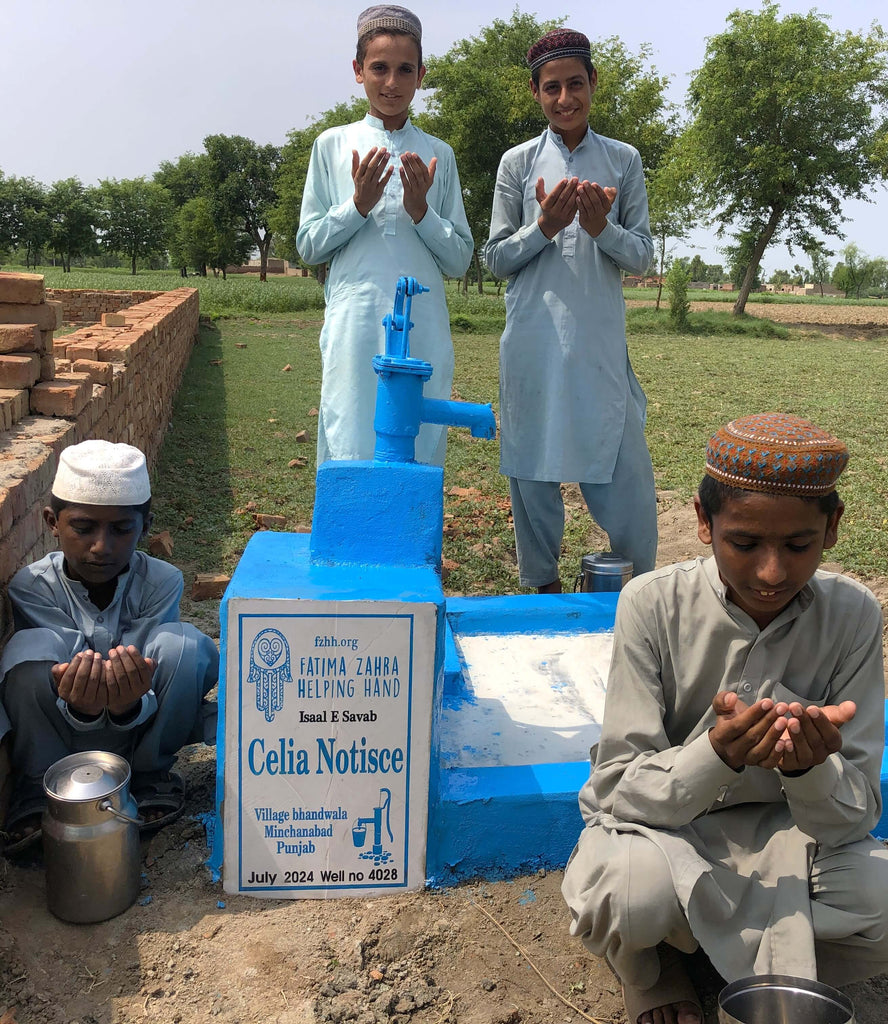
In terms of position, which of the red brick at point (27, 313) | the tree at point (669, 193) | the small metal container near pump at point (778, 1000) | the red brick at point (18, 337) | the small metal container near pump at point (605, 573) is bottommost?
the small metal container near pump at point (778, 1000)

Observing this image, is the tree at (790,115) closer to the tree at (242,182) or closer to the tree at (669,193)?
the tree at (669,193)

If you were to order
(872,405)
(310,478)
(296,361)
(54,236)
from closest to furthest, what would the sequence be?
(310,478) < (872,405) < (296,361) < (54,236)

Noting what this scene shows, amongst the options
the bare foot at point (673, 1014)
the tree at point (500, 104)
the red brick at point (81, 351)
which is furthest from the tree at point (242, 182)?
the bare foot at point (673, 1014)

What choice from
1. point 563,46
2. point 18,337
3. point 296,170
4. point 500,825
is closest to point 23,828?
point 500,825

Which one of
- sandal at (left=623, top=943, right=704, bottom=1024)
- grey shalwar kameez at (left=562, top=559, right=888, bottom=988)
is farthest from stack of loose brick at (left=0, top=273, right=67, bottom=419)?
sandal at (left=623, top=943, right=704, bottom=1024)

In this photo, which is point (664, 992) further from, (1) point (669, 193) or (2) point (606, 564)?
(1) point (669, 193)

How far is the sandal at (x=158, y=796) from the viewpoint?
7.81 ft

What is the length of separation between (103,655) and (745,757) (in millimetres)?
1571

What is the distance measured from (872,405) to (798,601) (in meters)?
9.06

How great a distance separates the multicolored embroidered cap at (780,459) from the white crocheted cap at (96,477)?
56.0 inches

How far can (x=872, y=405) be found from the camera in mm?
9938

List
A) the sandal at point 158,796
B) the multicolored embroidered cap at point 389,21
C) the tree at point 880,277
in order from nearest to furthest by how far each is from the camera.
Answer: the sandal at point 158,796 → the multicolored embroidered cap at point 389,21 → the tree at point 880,277

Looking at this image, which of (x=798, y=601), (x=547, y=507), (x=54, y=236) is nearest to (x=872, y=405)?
(x=547, y=507)

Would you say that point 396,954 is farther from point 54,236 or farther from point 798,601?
point 54,236
